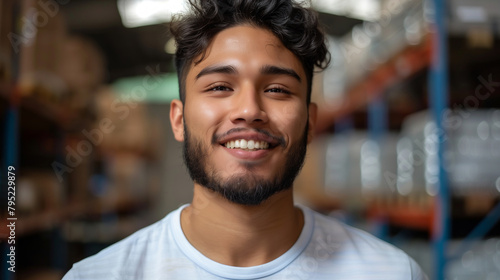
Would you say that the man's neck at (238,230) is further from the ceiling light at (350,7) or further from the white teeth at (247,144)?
the ceiling light at (350,7)

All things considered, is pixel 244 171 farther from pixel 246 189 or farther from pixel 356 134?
pixel 356 134

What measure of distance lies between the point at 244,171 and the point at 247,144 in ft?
Answer: 0.28

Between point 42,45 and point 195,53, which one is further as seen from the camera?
point 42,45

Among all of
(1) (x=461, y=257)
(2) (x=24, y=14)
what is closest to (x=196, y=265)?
(2) (x=24, y=14)

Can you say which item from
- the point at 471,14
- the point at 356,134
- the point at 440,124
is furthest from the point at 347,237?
the point at 356,134

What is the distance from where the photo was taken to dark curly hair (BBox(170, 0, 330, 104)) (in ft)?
5.20

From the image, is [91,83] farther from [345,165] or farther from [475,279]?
[475,279]

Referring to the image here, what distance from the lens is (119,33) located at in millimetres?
8547

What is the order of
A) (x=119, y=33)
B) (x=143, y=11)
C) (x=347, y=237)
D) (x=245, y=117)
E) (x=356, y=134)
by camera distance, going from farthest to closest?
(x=119, y=33) → (x=143, y=11) → (x=356, y=134) → (x=347, y=237) → (x=245, y=117)

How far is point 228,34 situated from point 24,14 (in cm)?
145

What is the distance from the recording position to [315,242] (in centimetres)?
161

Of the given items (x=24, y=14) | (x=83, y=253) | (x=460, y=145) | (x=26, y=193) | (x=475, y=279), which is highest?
(x=24, y=14)

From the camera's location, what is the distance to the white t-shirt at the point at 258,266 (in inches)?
57.1

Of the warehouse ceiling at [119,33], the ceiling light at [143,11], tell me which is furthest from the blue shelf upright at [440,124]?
the ceiling light at [143,11]
